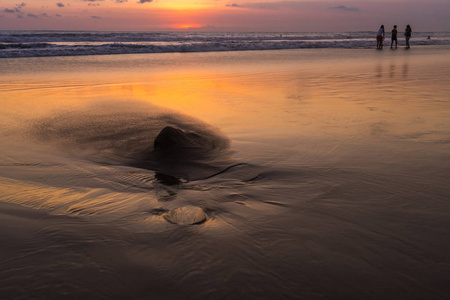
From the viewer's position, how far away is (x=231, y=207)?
228cm

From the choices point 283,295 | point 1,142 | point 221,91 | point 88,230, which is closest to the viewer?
point 283,295

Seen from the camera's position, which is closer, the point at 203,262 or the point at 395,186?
the point at 203,262

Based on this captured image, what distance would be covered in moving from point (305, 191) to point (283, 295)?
113 cm

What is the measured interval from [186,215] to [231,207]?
0.30 m

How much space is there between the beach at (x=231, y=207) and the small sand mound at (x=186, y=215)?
0.04ft

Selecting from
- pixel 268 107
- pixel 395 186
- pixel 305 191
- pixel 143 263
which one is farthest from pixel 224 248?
pixel 268 107

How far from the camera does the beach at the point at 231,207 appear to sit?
5.21 feet

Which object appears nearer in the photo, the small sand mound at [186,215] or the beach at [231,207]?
the beach at [231,207]

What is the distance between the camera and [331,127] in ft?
14.2

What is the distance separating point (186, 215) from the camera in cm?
216

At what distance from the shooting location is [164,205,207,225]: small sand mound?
6.87ft

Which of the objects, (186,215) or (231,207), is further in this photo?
(231,207)

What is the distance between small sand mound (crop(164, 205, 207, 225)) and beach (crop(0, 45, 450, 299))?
0.01 meters

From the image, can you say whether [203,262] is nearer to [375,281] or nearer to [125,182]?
[375,281]
